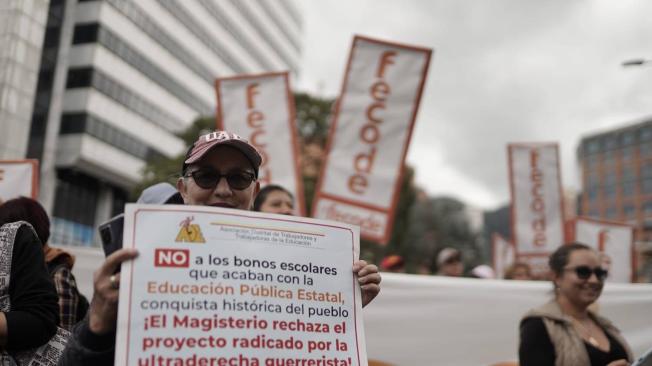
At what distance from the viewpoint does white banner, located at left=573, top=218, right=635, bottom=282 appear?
7.55 metres

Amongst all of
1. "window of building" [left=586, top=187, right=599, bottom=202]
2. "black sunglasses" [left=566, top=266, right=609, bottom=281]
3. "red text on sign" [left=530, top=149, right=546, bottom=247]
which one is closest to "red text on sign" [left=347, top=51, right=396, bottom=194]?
"black sunglasses" [left=566, top=266, right=609, bottom=281]

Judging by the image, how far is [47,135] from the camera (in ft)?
82.1

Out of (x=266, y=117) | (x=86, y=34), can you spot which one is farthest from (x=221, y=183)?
(x=86, y=34)

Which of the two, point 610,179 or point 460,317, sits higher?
point 610,179

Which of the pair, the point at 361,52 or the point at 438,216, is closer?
the point at 361,52

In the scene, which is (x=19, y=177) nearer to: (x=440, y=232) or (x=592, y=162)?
(x=440, y=232)

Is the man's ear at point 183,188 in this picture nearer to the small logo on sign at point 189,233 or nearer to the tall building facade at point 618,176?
the small logo on sign at point 189,233

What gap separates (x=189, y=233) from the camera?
5.47 feet

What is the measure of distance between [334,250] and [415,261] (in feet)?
141

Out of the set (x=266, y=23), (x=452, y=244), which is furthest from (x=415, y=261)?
(x=266, y=23)

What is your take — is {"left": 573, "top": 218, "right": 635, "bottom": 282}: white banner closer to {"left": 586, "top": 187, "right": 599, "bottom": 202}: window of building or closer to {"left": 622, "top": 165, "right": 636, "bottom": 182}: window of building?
{"left": 622, "top": 165, "right": 636, "bottom": 182}: window of building

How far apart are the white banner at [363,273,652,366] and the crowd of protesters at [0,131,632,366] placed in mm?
1045

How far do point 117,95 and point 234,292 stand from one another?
103 feet

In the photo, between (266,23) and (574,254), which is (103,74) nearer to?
(266,23)
